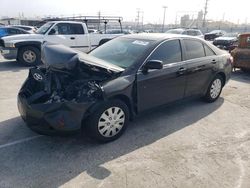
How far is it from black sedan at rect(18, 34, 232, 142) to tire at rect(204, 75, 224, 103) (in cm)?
75

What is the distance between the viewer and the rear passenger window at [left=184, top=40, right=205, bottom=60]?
480 cm

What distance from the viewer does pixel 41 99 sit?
11.2 feet

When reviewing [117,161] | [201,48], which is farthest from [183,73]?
[117,161]

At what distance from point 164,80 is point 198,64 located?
3.59 feet

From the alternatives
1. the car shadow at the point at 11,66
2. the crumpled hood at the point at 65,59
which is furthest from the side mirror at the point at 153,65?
the car shadow at the point at 11,66

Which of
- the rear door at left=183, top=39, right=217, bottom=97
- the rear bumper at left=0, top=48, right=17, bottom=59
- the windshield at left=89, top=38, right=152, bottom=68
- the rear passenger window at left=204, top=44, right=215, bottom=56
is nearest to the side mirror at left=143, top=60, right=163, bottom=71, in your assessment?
the windshield at left=89, top=38, right=152, bottom=68

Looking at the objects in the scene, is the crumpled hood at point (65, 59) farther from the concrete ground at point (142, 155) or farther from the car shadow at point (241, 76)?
the car shadow at point (241, 76)

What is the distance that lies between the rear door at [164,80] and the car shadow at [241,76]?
4564mm

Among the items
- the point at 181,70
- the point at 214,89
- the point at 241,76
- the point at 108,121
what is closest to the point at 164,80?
the point at 181,70

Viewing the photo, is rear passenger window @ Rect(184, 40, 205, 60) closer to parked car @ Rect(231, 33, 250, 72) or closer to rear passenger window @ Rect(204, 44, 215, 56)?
rear passenger window @ Rect(204, 44, 215, 56)

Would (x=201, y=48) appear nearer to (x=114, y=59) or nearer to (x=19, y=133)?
(x=114, y=59)

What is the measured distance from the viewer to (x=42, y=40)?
9883 millimetres

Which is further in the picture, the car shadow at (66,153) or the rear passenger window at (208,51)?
the rear passenger window at (208,51)

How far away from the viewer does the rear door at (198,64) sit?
4785mm
